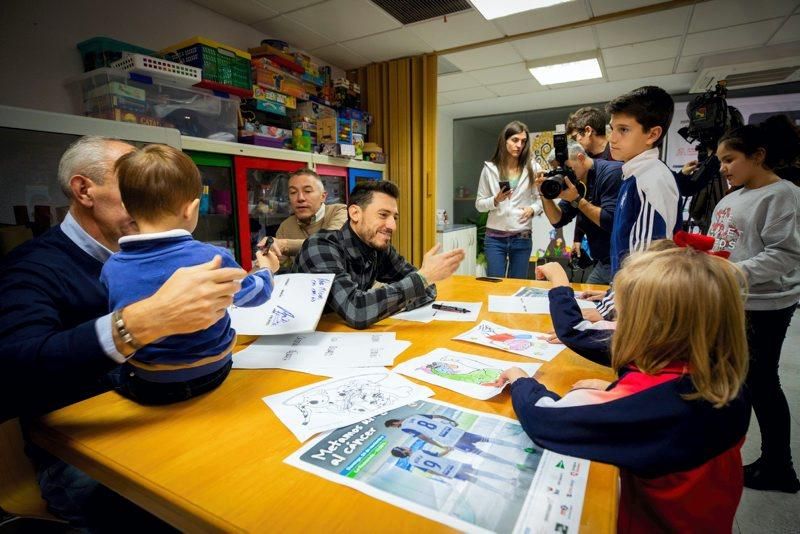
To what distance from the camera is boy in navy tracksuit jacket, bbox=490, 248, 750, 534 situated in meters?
0.62

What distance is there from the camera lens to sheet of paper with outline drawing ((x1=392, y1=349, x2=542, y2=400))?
1.15 metres

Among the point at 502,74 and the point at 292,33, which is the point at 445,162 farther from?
the point at 292,33

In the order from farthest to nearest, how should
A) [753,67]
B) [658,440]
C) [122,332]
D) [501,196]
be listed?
[753,67] < [501,196] < [122,332] < [658,440]

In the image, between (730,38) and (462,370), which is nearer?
(462,370)

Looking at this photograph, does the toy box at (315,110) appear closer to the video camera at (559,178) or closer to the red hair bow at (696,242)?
the video camera at (559,178)

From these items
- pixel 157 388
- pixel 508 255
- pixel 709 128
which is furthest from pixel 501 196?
pixel 157 388

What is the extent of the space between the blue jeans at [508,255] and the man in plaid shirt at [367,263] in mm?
1356

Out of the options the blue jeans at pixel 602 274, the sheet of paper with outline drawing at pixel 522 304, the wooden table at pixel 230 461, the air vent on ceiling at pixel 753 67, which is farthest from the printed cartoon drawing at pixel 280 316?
the air vent on ceiling at pixel 753 67

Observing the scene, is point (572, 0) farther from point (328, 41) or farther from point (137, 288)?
point (137, 288)

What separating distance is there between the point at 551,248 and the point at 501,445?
15.6 feet

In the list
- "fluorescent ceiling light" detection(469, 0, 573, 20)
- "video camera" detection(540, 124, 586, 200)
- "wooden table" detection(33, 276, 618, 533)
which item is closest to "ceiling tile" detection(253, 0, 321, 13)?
"fluorescent ceiling light" detection(469, 0, 573, 20)

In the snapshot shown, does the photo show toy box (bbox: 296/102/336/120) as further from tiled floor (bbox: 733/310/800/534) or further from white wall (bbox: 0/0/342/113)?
tiled floor (bbox: 733/310/800/534)

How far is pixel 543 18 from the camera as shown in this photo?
2.89 meters

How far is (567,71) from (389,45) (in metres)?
1.84
